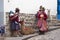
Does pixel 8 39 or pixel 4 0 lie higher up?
pixel 4 0

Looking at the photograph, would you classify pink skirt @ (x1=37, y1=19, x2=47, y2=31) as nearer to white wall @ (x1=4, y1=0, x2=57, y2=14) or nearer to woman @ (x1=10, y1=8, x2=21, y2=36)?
white wall @ (x1=4, y1=0, x2=57, y2=14)

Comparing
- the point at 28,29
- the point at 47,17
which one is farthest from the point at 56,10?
the point at 28,29

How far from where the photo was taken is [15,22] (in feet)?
51.2

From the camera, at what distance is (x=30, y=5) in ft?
54.8

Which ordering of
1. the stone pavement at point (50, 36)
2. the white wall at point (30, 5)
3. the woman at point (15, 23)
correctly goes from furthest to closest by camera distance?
the white wall at point (30, 5) < the woman at point (15, 23) < the stone pavement at point (50, 36)

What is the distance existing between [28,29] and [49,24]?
4.80 feet

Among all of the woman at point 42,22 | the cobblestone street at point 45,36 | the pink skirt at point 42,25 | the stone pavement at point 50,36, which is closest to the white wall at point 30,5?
the woman at point 42,22

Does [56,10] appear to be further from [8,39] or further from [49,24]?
[8,39]

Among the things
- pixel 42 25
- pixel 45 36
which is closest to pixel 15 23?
pixel 42 25

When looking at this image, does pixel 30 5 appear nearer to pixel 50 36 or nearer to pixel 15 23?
pixel 15 23

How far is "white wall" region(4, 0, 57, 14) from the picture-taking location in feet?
53.7

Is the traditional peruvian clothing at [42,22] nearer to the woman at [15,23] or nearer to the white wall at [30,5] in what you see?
the white wall at [30,5]

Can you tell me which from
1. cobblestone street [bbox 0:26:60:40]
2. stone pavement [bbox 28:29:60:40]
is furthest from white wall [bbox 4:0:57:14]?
stone pavement [bbox 28:29:60:40]

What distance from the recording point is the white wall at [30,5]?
16.4 meters
